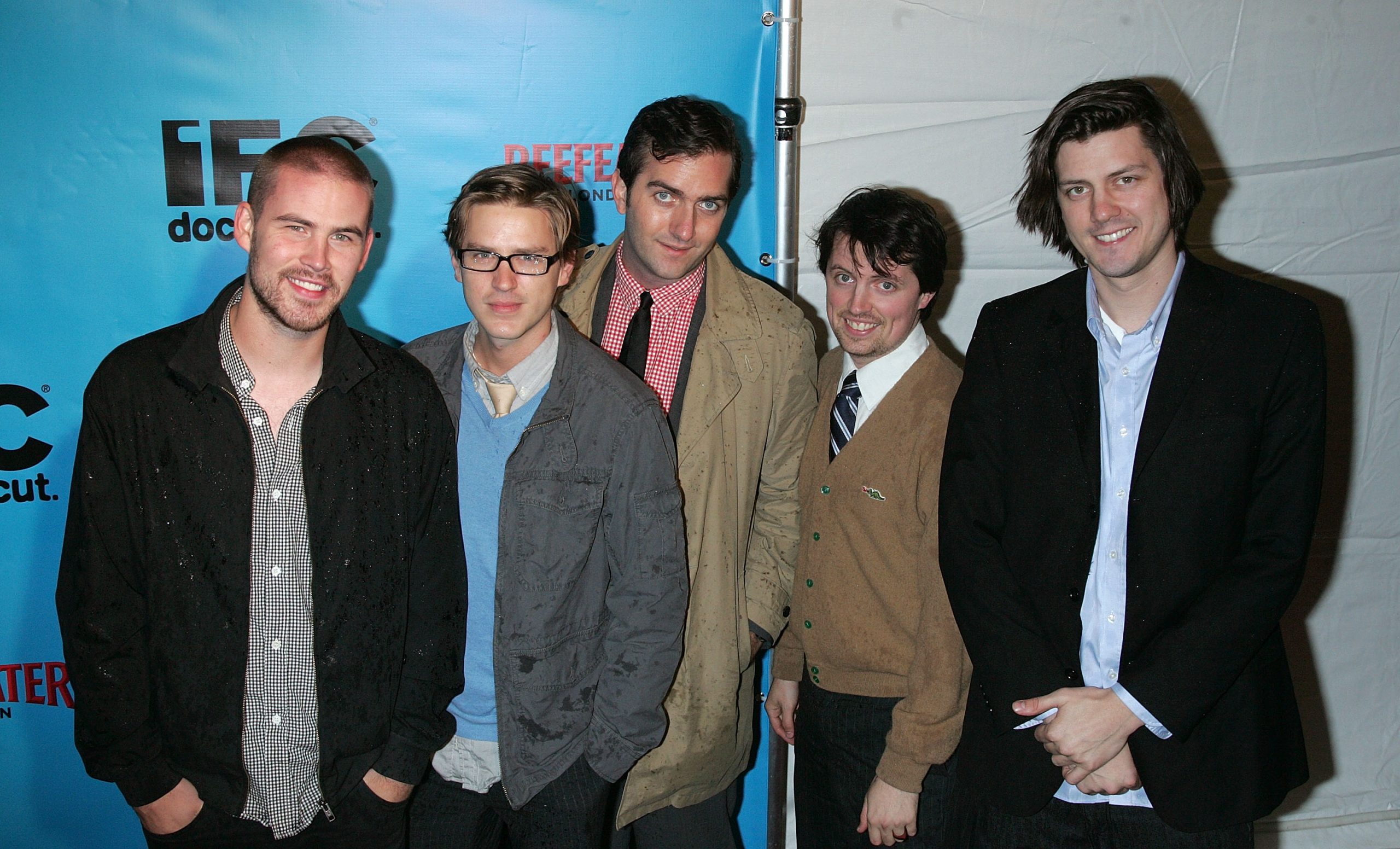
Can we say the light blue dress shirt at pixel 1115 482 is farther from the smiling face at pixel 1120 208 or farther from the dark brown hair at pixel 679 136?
the dark brown hair at pixel 679 136

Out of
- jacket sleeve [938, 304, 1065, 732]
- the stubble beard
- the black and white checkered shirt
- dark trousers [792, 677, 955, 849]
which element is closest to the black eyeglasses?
the stubble beard

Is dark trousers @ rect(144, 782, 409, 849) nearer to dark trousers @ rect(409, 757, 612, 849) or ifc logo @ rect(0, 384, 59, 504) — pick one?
dark trousers @ rect(409, 757, 612, 849)

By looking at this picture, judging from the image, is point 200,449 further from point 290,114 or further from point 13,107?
point 13,107

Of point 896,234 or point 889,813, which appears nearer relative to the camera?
point 889,813

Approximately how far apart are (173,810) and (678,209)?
Result: 1381 millimetres

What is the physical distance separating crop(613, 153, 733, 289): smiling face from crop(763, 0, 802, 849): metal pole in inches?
18.5

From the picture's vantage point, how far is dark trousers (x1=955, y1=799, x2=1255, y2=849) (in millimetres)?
1517

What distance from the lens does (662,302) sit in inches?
78.7

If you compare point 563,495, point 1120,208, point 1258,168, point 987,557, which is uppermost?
point 1258,168

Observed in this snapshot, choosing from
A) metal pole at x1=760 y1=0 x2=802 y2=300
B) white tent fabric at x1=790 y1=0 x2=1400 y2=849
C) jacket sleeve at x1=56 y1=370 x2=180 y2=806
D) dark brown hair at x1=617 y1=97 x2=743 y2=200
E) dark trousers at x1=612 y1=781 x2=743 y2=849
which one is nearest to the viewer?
jacket sleeve at x1=56 y1=370 x2=180 y2=806

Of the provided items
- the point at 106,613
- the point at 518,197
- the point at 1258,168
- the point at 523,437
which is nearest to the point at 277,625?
the point at 106,613

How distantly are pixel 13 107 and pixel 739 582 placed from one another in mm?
1973

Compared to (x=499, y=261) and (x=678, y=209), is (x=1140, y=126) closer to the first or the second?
(x=678, y=209)

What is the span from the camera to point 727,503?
1940 mm
